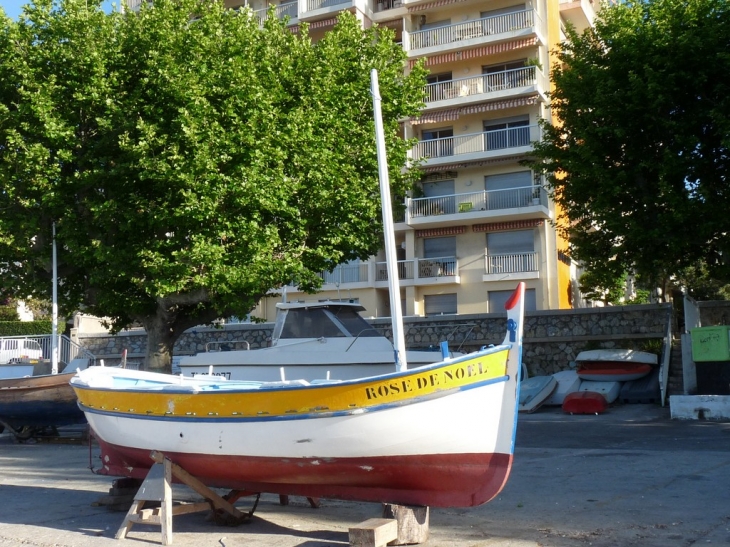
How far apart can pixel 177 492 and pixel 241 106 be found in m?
10.00

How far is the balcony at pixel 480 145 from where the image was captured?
1250 inches

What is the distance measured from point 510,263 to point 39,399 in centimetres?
2153

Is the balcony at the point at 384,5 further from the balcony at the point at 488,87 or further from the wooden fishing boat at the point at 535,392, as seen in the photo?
the wooden fishing boat at the point at 535,392

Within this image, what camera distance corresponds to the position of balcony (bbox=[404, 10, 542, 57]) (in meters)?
32.1

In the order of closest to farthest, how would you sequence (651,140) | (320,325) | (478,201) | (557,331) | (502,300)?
1. (320,325)
2. (651,140)
3. (557,331)
4. (502,300)
5. (478,201)

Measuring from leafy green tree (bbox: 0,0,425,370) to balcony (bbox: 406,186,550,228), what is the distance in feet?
42.7

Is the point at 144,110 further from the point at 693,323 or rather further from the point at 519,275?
the point at 519,275

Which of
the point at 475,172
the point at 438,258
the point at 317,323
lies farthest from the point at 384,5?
the point at 317,323

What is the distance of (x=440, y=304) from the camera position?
111ft

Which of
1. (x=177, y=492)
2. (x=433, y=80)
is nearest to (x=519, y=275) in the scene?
(x=433, y=80)

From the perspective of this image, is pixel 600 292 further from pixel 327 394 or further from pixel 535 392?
pixel 327 394

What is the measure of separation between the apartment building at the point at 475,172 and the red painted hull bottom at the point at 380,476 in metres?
25.3

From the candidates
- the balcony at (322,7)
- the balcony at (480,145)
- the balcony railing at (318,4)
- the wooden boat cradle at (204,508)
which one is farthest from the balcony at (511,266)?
the wooden boat cradle at (204,508)

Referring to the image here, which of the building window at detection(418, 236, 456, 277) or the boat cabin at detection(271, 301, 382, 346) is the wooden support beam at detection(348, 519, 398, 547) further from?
the building window at detection(418, 236, 456, 277)
